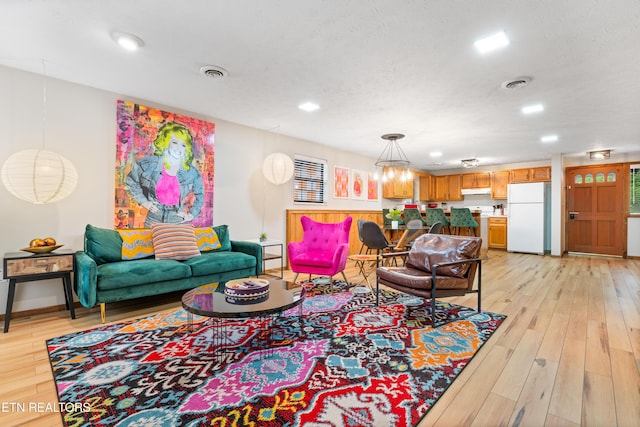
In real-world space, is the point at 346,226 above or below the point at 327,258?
above

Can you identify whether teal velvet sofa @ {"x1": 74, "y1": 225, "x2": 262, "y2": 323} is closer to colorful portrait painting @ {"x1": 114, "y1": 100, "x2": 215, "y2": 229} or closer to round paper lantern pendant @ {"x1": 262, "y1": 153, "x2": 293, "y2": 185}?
colorful portrait painting @ {"x1": 114, "y1": 100, "x2": 215, "y2": 229}

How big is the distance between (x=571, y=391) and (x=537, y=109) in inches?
148

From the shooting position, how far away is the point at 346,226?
4230mm

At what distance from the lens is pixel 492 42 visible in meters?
2.52

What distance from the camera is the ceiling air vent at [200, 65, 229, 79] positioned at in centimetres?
303

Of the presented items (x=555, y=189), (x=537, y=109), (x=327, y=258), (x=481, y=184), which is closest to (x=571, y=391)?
(x=327, y=258)

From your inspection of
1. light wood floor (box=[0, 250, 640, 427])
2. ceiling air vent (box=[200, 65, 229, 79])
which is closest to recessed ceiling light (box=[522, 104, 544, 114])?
light wood floor (box=[0, 250, 640, 427])

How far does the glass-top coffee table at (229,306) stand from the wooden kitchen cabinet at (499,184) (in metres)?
8.06

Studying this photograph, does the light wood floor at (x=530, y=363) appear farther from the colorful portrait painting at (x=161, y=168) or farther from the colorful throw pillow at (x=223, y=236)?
the colorful portrait painting at (x=161, y=168)

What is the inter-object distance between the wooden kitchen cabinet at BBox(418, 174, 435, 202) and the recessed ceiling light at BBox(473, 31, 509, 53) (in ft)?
24.3

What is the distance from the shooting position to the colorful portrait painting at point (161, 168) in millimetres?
3750

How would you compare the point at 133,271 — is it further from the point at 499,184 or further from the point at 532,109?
the point at 499,184

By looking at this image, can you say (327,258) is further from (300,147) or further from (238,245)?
(300,147)

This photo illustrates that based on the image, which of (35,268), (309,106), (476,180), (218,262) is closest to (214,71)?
(309,106)
